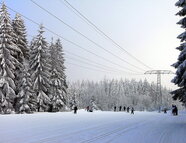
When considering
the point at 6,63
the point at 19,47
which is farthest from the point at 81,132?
the point at 19,47

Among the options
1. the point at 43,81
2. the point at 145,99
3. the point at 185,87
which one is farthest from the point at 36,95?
the point at 145,99

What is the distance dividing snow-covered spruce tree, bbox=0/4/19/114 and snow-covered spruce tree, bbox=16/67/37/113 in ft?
5.00

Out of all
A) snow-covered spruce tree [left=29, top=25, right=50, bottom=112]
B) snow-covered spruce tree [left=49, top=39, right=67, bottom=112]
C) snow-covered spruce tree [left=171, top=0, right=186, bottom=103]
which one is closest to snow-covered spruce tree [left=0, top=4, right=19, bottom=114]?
snow-covered spruce tree [left=29, top=25, right=50, bottom=112]

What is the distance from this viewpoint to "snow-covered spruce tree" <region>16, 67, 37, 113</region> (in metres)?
48.8

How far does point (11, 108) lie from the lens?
45.9 metres

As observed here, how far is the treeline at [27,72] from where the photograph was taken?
47.3m

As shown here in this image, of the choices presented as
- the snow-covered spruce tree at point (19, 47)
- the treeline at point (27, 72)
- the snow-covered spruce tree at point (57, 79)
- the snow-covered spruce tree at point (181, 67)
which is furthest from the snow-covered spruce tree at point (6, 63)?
the snow-covered spruce tree at point (181, 67)

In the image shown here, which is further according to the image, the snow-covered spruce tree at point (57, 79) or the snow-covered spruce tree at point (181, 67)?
the snow-covered spruce tree at point (57, 79)

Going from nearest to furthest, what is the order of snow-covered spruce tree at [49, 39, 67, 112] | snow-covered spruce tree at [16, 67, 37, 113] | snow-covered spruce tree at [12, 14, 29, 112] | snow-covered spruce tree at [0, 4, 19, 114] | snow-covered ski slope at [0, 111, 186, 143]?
snow-covered ski slope at [0, 111, 186, 143] → snow-covered spruce tree at [0, 4, 19, 114] → snow-covered spruce tree at [16, 67, 37, 113] → snow-covered spruce tree at [12, 14, 29, 112] → snow-covered spruce tree at [49, 39, 67, 112]

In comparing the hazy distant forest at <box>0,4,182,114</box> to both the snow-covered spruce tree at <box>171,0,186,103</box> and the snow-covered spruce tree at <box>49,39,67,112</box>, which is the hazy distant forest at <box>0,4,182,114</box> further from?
the snow-covered spruce tree at <box>171,0,186,103</box>

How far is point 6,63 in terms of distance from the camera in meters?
47.8

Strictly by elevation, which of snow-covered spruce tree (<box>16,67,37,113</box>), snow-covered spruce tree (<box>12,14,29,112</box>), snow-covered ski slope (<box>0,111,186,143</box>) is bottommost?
snow-covered ski slope (<box>0,111,186,143</box>)

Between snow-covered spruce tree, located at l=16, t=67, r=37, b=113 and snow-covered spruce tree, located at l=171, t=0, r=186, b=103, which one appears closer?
snow-covered spruce tree, located at l=171, t=0, r=186, b=103

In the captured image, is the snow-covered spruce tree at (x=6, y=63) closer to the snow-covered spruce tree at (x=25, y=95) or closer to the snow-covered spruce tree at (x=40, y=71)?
the snow-covered spruce tree at (x=25, y=95)
